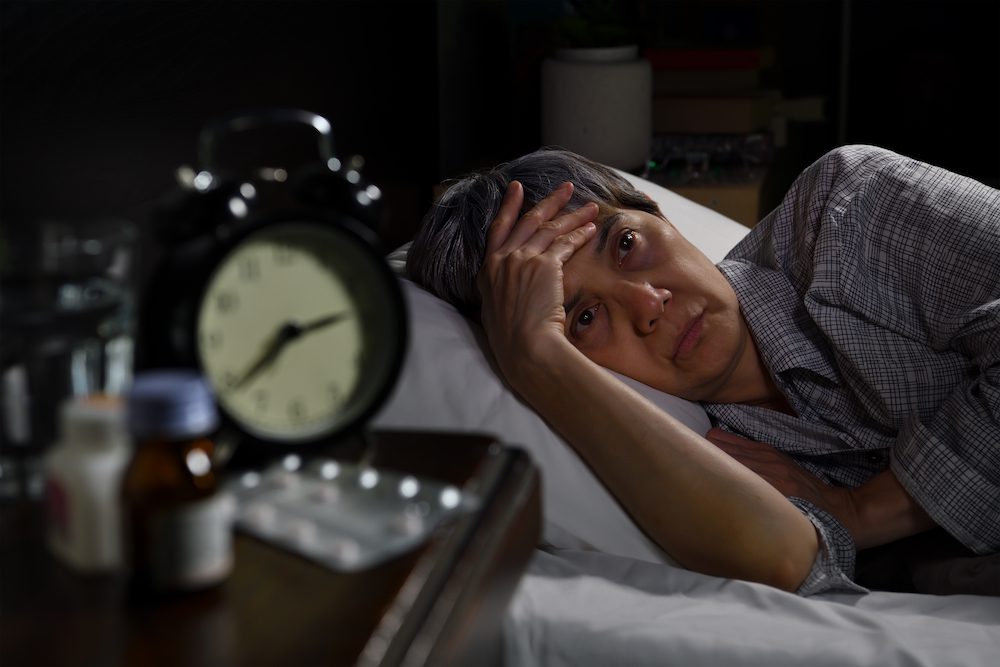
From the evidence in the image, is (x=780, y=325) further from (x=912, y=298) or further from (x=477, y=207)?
(x=477, y=207)

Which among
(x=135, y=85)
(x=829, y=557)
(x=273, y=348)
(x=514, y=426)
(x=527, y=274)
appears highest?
(x=135, y=85)

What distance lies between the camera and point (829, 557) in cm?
133

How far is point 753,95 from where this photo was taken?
3.15m

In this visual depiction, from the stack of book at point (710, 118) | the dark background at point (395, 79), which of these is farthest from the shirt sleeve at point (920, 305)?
the stack of book at point (710, 118)

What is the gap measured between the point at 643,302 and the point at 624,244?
3.6 inches

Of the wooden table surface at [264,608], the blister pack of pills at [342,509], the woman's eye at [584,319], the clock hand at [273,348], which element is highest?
the clock hand at [273,348]

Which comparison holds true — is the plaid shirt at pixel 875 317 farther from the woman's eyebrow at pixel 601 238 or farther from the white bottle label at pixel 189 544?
the white bottle label at pixel 189 544

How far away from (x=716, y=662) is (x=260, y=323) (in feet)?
1.94

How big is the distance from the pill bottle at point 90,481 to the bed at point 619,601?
0.45 m

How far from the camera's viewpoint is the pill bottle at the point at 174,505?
0.62 metres

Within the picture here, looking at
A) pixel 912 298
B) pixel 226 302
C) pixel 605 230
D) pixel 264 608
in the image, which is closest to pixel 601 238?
pixel 605 230

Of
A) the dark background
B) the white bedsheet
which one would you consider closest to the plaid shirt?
the white bedsheet

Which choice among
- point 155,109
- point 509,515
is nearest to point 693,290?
point 155,109

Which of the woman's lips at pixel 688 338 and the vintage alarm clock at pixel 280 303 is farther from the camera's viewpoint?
the woman's lips at pixel 688 338
